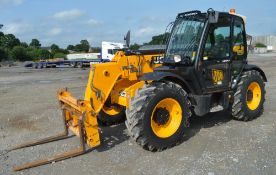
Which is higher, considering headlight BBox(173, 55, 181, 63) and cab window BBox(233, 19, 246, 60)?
cab window BBox(233, 19, 246, 60)

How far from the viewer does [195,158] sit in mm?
5129

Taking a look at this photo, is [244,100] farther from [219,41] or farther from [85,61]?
[85,61]

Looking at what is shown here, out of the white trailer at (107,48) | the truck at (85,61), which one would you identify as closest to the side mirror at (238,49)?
the truck at (85,61)

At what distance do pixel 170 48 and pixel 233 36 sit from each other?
1.39 meters

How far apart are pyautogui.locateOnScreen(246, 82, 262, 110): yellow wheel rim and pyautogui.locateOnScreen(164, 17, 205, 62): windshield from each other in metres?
1.94

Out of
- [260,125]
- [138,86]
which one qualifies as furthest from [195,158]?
[260,125]

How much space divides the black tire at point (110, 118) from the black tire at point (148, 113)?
1567 mm

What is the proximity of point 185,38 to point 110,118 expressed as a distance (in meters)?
2.35

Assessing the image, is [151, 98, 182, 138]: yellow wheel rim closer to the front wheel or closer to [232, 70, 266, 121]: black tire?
the front wheel

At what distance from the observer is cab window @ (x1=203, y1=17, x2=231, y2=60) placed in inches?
245

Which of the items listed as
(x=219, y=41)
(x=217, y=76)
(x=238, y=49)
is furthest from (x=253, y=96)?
(x=219, y=41)

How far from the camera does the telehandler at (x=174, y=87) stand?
525 cm

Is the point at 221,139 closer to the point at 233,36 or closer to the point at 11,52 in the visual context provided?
the point at 233,36

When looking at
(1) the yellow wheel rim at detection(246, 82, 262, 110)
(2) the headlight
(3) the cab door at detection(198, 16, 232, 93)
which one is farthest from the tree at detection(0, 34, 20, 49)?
(2) the headlight
